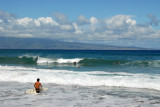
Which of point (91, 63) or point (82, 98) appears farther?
point (91, 63)

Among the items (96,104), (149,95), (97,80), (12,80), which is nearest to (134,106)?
(96,104)

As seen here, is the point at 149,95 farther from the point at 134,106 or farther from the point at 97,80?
the point at 97,80

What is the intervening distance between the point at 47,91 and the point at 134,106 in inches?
255

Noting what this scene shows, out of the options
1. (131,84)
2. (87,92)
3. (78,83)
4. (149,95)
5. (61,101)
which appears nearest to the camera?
(61,101)

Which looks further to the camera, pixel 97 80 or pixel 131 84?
pixel 97 80

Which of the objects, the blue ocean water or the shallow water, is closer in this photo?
the shallow water

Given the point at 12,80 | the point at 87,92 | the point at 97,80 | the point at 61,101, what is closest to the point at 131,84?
the point at 97,80

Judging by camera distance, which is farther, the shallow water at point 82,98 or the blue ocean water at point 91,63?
the blue ocean water at point 91,63

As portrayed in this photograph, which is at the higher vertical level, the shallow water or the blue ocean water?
the blue ocean water

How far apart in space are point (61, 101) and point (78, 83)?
630cm

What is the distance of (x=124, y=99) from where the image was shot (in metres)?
12.7

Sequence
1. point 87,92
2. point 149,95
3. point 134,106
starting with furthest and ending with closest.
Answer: point 87,92, point 149,95, point 134,106

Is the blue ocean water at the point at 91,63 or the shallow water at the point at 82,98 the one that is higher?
the blue ocean water at the point at 91,63

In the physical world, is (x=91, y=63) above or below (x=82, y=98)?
above
